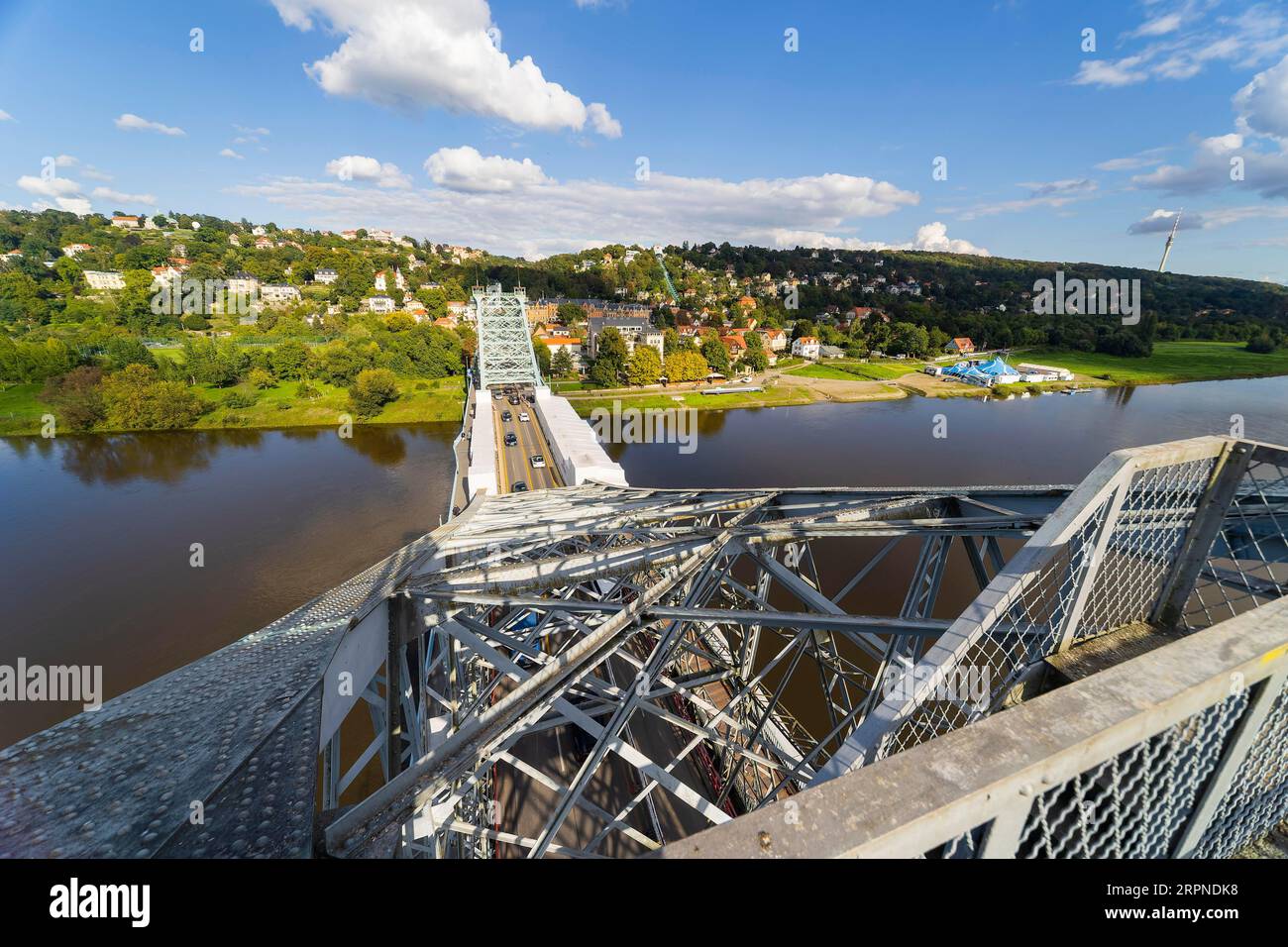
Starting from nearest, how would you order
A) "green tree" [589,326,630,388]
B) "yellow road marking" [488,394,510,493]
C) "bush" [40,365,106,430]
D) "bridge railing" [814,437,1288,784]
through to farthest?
"bridge railing" [814,437,1288,784] → "yellow road marking" [488,394,510,493] → "bush" [40,365,106,430] → "green tree" [589,326,630,388]

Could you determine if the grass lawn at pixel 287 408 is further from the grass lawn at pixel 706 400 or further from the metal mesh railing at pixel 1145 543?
the metal mesh railing at pixel 1145 543

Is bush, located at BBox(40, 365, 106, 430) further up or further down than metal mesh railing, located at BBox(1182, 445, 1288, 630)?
further up

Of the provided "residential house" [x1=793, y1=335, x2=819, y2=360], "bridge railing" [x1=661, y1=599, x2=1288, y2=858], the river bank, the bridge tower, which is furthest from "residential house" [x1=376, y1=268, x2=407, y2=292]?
"bridge railing" [x1=661, y1=599, x2=1288, y2=858]

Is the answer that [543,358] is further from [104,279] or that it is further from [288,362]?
[104,279]

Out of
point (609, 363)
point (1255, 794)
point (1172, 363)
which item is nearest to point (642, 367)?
point (609, 363)

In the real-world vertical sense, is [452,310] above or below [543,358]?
above

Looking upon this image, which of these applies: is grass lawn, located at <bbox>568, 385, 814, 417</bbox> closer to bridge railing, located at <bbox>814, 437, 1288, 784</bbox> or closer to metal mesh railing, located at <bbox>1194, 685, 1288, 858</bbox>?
bridge railing, located at <bbox>814, 437, 1288, 784</bbox>
